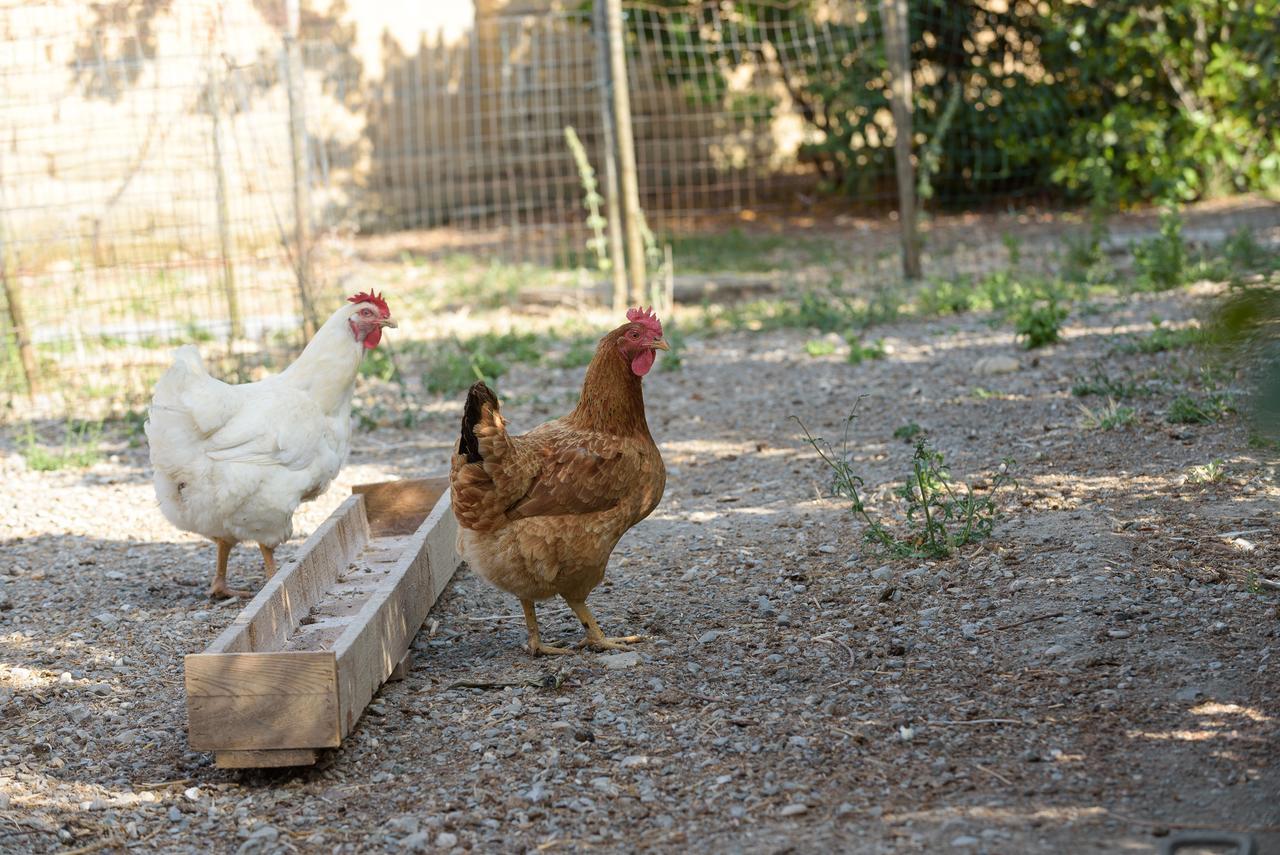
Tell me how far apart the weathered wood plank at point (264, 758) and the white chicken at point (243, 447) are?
1.44m

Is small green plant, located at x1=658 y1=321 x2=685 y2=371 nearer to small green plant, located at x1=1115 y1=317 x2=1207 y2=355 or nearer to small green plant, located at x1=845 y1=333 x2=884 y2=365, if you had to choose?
small green plant, located at x1=845 y1=333 x2=884 y2=365

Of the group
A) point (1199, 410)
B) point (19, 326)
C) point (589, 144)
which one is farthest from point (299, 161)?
point (589, 144)

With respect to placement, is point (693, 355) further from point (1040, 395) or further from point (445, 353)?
point (1040, 395)

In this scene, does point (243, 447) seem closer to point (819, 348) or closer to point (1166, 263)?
point (819, 348)

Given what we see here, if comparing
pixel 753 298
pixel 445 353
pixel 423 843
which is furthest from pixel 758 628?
pixel 753 298

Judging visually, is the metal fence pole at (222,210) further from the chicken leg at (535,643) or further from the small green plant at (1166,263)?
the small green plant at (1166,263)

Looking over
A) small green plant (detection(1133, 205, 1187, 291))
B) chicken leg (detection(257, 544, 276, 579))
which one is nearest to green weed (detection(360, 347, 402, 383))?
chicken leg (detection(257, 544, 276, 579))

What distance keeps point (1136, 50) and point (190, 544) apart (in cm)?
1029

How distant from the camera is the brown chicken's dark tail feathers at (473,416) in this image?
3568mm

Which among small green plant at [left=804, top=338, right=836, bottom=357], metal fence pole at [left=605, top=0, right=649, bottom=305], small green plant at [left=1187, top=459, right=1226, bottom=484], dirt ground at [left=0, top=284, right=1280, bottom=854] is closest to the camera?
dirt ground at [left=0, top=284, right=1280, bottom=854]

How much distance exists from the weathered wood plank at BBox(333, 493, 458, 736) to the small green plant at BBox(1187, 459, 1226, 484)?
2.72 m

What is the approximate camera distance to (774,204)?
14.2 metres

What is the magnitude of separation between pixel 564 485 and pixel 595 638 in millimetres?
540

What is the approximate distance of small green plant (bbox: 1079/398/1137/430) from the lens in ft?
17.6
